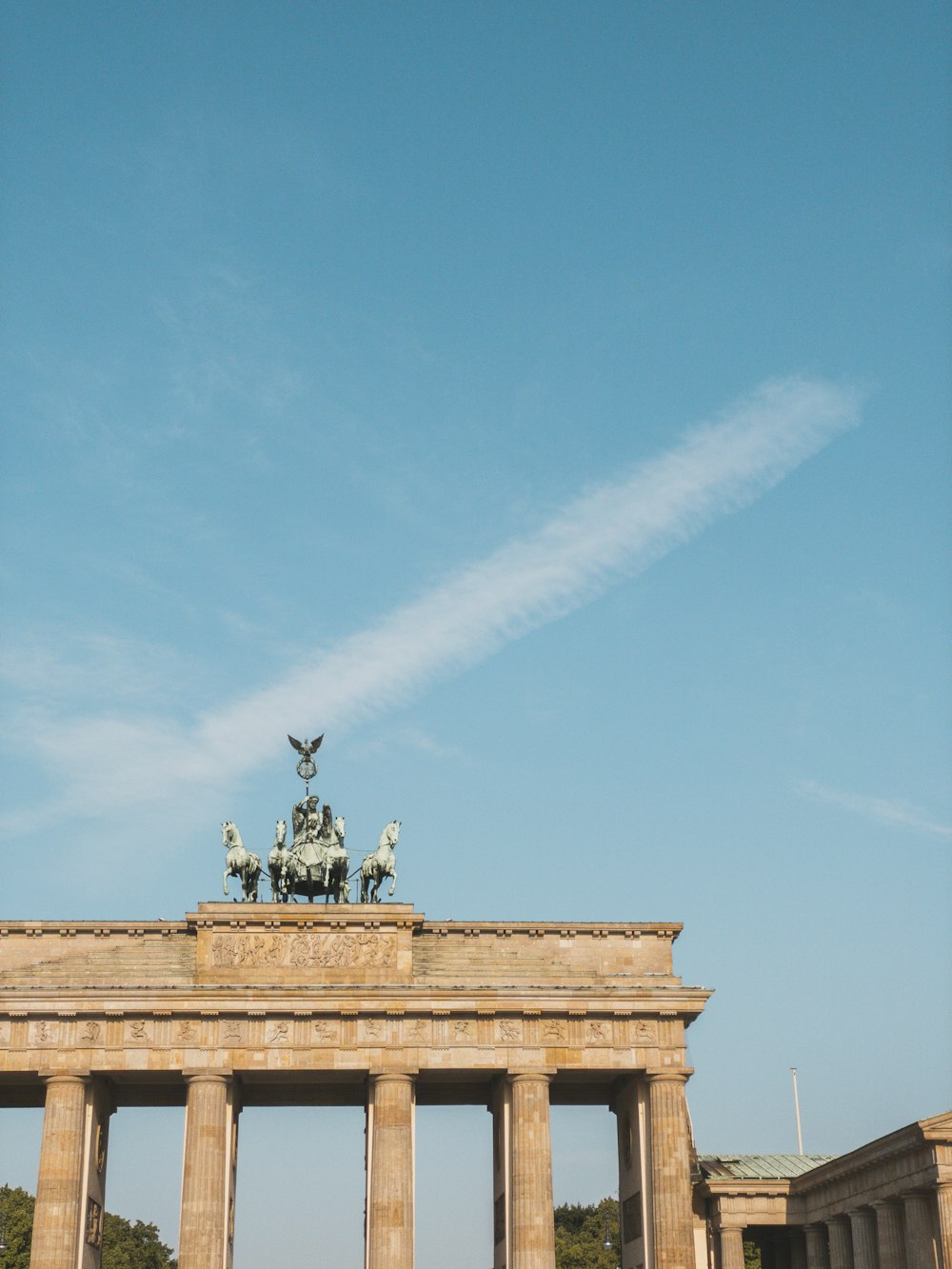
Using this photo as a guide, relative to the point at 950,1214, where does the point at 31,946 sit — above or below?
above

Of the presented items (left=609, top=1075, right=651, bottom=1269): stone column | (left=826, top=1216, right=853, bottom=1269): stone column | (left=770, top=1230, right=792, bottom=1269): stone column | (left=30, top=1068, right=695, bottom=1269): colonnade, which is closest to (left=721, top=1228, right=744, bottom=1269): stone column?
(left=826, top=1216, right=853, bottom=1269): stone column

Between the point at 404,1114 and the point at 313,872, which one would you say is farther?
the point at 313,872

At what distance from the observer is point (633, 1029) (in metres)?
54.7

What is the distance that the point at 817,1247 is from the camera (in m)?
65.3

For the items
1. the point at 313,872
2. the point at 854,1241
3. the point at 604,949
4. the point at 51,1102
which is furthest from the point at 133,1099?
the point at 854,1241

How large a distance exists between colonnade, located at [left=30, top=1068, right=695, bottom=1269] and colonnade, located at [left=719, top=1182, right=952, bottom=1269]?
27.2 ft

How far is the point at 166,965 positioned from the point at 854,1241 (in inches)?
1124

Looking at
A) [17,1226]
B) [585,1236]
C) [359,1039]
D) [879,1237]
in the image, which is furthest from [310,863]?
[585,1236]

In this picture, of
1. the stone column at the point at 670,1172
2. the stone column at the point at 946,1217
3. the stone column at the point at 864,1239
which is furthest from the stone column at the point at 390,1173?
the stone column at the point at 864,1239

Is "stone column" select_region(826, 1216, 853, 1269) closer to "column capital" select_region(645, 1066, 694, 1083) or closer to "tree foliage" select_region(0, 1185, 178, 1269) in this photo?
"column capital" select_region(645, 1066, 694, 1083)

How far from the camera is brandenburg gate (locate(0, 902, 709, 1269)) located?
52.0 m

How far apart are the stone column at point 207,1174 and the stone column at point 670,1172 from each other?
14895mm

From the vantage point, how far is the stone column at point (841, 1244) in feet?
199

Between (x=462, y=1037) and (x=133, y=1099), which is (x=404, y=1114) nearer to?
(x=462, y=1037)
